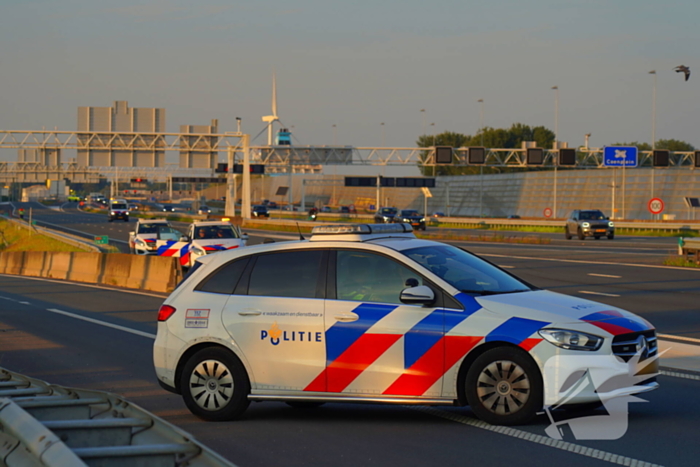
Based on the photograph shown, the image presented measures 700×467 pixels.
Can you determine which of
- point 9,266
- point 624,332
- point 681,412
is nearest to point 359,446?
point 624,332

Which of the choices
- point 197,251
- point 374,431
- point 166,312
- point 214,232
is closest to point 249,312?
point 166,312

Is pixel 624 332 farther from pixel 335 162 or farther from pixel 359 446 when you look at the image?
pixel 335 162

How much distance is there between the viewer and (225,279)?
328 inches

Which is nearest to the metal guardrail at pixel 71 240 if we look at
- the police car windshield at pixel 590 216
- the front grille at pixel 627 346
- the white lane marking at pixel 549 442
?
the police car windshield at pixel 590 216

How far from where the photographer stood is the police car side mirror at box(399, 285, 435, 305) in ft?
24.2

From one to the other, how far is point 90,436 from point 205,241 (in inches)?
916

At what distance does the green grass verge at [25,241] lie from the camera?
54650 millimetres

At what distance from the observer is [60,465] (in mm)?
3672

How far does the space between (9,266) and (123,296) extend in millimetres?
17612

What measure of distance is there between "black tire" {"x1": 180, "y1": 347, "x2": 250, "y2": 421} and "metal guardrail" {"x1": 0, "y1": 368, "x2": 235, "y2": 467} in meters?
2.09

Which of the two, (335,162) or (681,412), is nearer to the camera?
(681,412)

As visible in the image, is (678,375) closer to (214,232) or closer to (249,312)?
(249,312)

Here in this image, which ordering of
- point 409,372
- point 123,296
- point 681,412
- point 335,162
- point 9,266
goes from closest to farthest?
point 409,372 → point 681,412 → point 123,296 → point 9,266 → point 335,162

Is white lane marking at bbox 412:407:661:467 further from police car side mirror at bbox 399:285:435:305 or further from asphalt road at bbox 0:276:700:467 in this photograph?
police car side mirror at bbox 399:285:435:305
